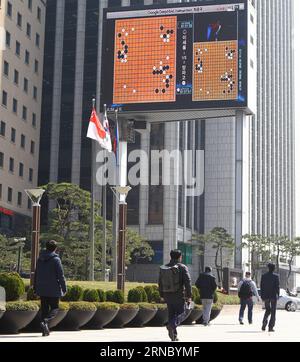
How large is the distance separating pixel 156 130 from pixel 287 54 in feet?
280

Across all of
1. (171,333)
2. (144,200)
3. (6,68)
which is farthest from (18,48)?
(171,333)

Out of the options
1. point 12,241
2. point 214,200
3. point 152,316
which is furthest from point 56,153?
point 152,316

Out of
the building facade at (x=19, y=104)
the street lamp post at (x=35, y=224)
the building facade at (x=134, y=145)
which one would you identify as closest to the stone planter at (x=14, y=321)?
the street lamp post at (x=35, y=224)

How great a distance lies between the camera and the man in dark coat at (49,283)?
1259cm

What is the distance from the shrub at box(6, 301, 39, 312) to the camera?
45.8 feet

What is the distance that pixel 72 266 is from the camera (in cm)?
4756

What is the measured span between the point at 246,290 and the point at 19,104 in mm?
53836

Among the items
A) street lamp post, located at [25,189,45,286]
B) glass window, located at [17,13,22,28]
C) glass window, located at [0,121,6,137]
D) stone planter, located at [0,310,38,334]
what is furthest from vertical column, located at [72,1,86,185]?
stone planter, located at [0,310,38,334]

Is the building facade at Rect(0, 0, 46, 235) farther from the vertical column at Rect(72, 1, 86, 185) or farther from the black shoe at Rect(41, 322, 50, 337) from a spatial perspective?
the black shoe at Rect(41, 322, 50, 337)

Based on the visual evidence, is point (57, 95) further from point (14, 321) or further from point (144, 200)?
point (14, 321)

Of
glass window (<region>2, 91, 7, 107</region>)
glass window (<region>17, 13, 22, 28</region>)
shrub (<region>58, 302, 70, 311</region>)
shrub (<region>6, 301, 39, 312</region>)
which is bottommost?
shrub (<region>58, 302, 70, 311</region>)

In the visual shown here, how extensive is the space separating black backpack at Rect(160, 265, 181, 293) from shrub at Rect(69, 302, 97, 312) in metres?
3.90

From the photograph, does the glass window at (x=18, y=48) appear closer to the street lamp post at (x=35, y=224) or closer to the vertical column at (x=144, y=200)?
the vertical column at (x=144, y=200)

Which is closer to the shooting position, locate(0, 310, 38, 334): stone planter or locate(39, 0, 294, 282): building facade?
locate(0, 310, 38, 334): stone planter
